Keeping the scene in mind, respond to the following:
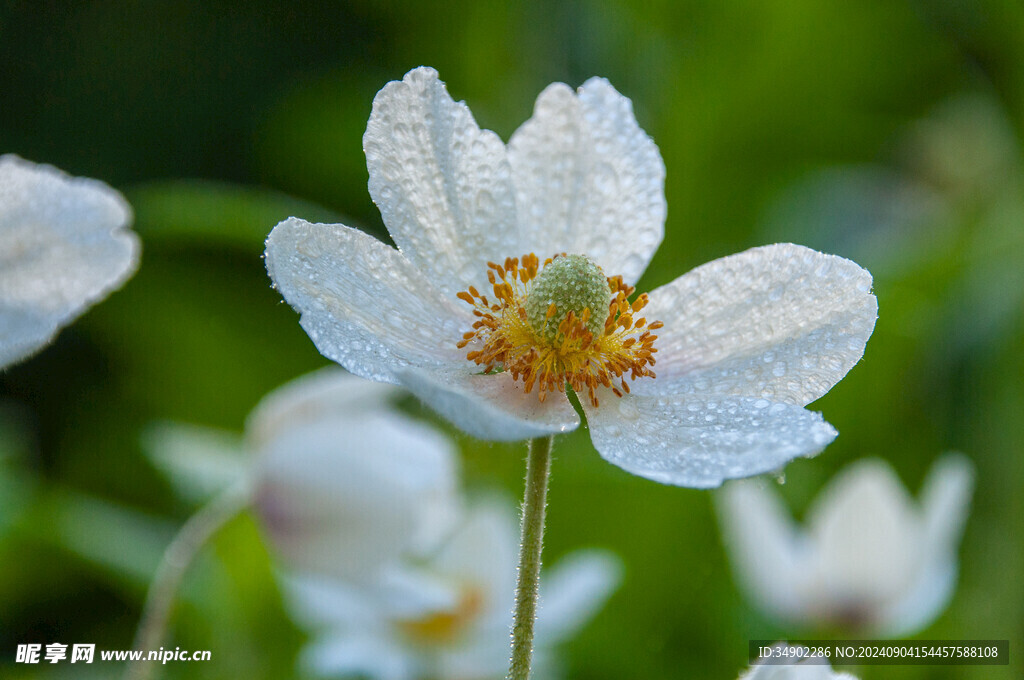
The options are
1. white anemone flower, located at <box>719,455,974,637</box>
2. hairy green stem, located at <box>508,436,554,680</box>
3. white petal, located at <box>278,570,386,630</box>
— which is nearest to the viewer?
hairy green stem, located at <box>508,436,554,680</box>

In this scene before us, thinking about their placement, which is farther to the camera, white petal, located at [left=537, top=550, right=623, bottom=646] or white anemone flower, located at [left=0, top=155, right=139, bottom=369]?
white petal, located at [left=537, top=550, right=623, bottom=646]

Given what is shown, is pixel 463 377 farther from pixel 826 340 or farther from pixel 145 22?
pixel 145 22

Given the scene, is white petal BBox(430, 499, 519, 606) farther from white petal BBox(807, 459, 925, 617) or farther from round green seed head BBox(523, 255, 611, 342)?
round green seed head BBox(523, 255, 611, 342)

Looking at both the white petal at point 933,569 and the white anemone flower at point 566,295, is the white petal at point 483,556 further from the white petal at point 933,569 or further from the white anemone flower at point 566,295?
the white anemone flower at point 566,295

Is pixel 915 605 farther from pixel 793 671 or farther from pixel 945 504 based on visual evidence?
pixel 793 671

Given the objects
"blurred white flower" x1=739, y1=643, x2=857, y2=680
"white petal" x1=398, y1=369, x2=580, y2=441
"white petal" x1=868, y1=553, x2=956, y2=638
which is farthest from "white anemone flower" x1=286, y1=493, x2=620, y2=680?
"blurred white flower" x1=739, y1=643, x2=857, y2=680

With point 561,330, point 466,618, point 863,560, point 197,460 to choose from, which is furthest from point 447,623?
point 561,330

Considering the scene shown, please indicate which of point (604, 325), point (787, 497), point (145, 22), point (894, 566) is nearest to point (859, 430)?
point (787, 497)
